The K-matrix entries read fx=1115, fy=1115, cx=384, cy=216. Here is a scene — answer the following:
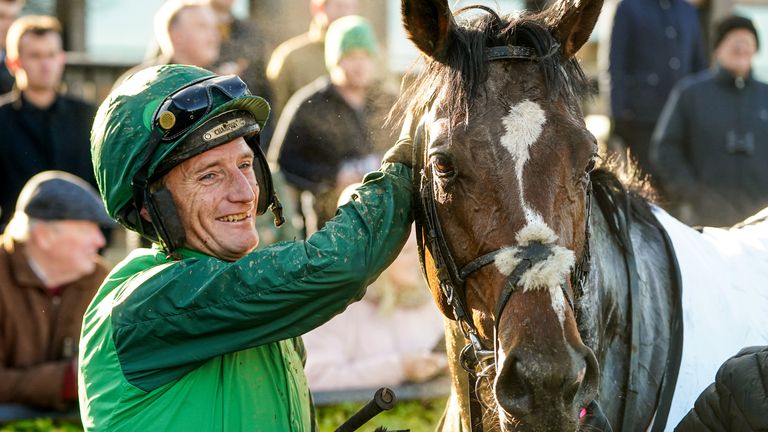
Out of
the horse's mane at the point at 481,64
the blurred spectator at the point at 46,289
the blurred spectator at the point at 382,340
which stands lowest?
the blurred spectator at the point at 382,340

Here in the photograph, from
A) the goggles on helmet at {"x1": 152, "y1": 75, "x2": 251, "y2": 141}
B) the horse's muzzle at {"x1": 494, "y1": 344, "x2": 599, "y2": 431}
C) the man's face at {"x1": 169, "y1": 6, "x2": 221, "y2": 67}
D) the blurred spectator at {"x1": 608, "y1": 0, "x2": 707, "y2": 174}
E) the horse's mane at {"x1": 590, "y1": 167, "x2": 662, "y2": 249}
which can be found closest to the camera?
the horse's muzzle at {"x1": 494, "y1": 344, "x2": 599, "y2": 431}

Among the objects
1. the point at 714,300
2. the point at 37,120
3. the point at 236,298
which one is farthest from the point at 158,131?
the point at 37,120

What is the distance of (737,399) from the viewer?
9.62 ft

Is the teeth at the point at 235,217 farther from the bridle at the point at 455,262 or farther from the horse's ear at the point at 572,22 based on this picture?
the horse's ear at the point at 572,22

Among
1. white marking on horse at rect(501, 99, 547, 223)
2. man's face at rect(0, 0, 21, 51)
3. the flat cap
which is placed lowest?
the flat cap

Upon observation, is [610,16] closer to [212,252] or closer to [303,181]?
[303,181]

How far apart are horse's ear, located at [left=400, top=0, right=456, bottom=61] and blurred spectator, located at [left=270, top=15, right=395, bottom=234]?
11.1ft

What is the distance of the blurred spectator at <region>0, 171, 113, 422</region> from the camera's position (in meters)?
5.93

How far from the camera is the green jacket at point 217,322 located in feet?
9.60

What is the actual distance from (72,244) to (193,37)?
1482mm

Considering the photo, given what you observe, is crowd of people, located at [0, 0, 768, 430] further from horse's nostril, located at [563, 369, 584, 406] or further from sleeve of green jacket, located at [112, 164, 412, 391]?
horse's nostril, located at [563, 369, 584, 406]

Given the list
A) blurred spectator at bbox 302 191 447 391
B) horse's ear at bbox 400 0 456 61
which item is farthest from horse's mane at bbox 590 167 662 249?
blurred spectator at bbox 302 191 447 391

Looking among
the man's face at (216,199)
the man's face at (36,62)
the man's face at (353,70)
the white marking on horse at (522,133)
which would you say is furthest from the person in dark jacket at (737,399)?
the man's face at (36,62)

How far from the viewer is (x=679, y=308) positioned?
3.57m
